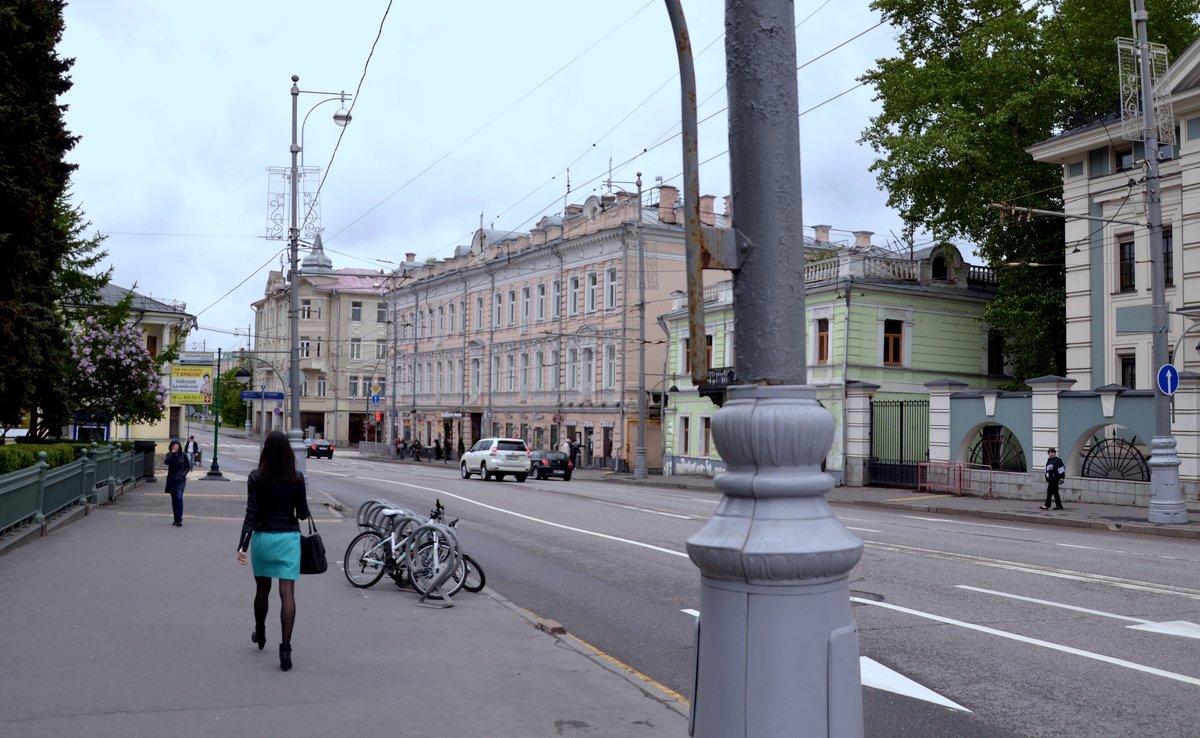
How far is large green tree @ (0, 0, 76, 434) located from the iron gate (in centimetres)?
2461

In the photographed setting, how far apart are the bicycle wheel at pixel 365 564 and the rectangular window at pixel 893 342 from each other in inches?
1233

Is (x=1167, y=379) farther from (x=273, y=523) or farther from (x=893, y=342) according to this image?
(x=893, y=342)

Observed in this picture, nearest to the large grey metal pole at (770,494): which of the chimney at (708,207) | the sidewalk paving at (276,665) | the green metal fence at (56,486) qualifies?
the sidewalk paving at (276,665)

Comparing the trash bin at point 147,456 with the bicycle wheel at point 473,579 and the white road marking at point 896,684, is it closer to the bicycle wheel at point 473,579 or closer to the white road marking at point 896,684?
the bicycle wheel at point 473,579

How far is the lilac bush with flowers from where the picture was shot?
3281cm

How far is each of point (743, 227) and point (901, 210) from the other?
1608 inches

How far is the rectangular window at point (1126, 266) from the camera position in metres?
32.5

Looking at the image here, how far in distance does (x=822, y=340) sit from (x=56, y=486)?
1127 inches

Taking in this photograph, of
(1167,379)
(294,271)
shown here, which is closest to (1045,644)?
(1167,379)

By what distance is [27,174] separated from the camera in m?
18.7

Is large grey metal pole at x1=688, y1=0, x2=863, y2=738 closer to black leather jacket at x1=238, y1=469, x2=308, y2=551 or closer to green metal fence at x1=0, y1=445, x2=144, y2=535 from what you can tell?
black leather jacket at x1=238, y1=469, x2=308, y2=551

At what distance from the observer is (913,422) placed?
35.9 metres

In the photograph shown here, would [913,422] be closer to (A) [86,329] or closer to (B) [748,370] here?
(A) [86,329]

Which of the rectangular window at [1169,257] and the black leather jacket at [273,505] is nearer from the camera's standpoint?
the black leather jacket at [273,505]
